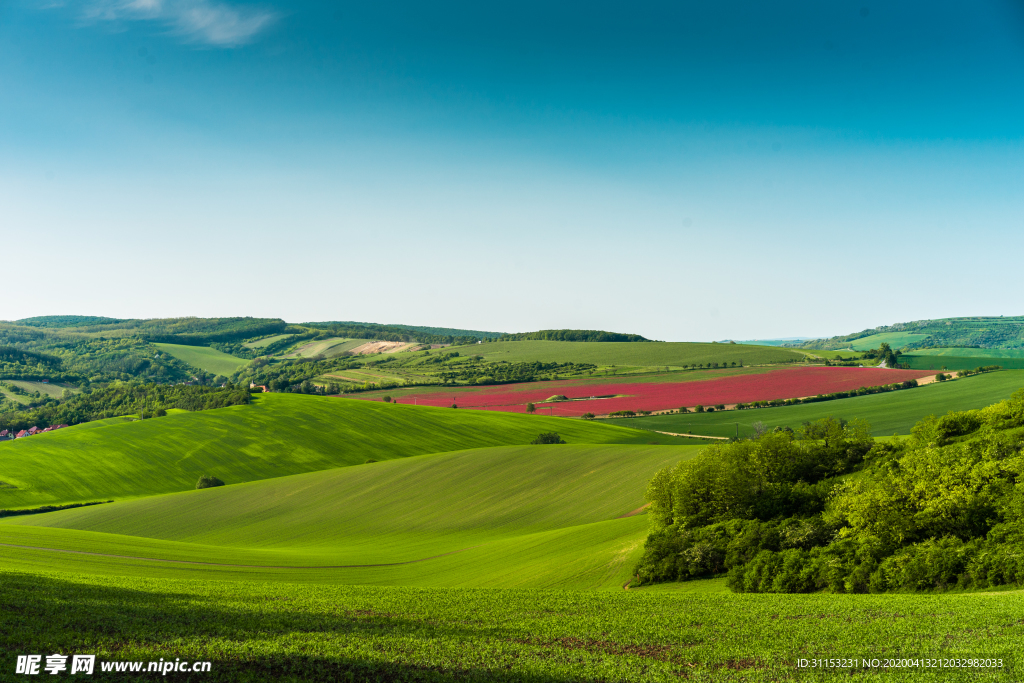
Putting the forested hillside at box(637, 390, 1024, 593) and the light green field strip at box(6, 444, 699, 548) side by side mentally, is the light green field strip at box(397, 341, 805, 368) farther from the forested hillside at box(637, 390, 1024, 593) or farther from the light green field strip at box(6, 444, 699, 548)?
the forested hillside at box(637, 390, 1024, 593)

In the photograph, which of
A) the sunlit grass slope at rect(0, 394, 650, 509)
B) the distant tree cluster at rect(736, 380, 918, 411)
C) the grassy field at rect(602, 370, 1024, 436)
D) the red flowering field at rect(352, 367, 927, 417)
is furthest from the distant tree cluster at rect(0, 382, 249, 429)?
the distant tree cluster at rect(736, 380, 918, 411)

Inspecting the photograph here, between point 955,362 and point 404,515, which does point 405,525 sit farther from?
point 955,362

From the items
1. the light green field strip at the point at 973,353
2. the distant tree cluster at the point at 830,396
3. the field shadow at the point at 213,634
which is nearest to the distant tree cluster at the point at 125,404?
the distant tree cluster at the point at 830,396

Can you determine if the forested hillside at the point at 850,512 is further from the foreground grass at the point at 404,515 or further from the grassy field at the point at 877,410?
the grassy field at the point at 877,410

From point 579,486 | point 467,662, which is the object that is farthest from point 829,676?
point 579,486

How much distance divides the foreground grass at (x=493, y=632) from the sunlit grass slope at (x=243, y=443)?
66.5 meters

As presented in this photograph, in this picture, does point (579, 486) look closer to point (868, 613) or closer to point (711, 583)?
point (711, 583)

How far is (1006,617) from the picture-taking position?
1595cm

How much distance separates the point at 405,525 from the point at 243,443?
47873 mm

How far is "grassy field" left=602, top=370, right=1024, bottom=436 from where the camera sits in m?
83.6

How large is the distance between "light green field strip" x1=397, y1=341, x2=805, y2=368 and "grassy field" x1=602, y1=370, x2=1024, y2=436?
1738 inches

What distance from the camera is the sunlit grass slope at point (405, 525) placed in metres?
35.1

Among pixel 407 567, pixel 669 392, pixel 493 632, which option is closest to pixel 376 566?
pixel 407 567

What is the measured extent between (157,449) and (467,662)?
294ft
